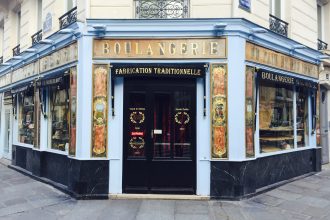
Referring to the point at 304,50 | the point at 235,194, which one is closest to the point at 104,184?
the point at 235,194

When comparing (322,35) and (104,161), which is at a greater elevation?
(322,35)

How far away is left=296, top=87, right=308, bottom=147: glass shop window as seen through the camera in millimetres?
9078

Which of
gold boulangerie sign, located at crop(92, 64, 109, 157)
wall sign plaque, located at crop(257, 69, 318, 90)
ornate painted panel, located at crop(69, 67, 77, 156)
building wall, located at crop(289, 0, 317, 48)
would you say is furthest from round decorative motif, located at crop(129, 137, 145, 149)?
building wall, located at crop(289, 0, 317, 48)

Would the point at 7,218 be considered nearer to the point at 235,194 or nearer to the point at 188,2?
the point at 235,194

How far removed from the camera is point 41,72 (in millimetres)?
8602

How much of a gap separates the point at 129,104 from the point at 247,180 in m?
3.14

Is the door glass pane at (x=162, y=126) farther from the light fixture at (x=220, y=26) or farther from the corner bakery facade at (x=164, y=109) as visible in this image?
the light fixture at (x=220, y=26)

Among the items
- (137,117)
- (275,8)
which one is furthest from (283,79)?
(137,117)

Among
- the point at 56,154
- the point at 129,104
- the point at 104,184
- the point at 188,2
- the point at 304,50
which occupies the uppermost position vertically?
the point at 188,2

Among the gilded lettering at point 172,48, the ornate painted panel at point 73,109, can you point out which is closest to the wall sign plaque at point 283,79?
the gilded lettering at point 172,48

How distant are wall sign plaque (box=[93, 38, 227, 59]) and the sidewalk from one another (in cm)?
315

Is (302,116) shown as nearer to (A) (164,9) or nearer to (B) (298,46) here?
(B) (298,46)

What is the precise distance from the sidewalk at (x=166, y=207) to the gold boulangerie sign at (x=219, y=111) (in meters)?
1.16

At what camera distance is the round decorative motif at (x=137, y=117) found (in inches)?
265
